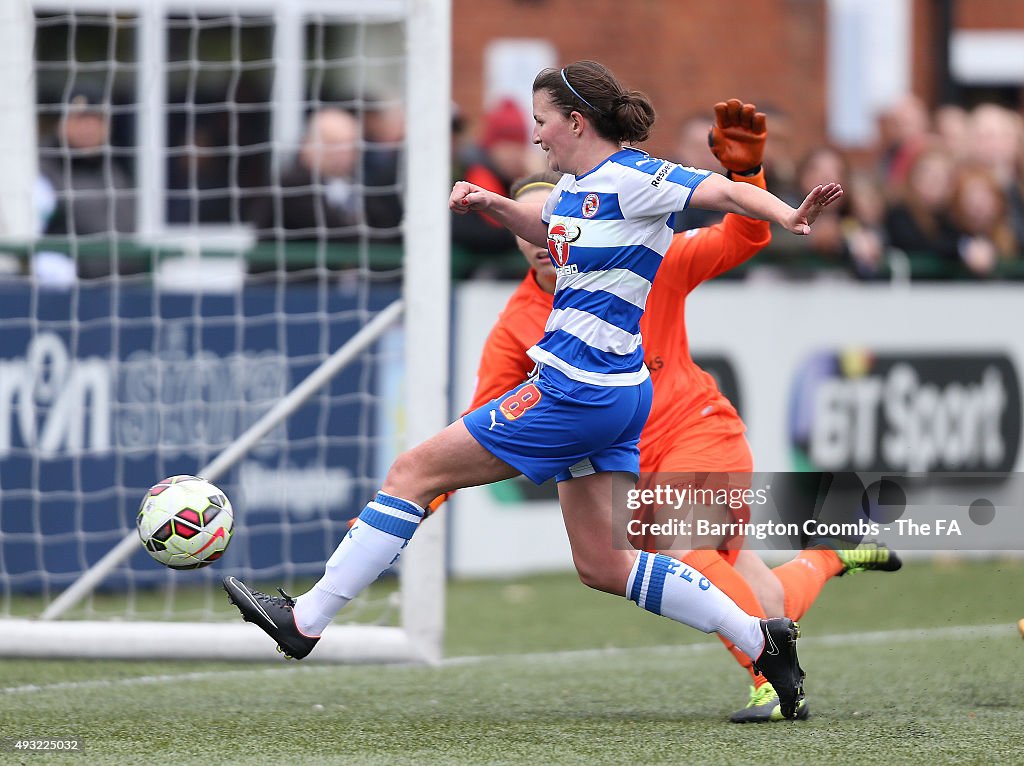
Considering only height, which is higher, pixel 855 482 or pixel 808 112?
pixel 808 112

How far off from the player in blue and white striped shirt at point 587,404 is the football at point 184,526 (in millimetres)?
194

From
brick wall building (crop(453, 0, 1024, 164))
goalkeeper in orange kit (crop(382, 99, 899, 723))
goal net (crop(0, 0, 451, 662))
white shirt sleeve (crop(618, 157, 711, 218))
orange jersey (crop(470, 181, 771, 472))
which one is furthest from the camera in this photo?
brick wall building (crop(453, 0, 1024, 164))

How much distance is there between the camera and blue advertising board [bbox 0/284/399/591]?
28.3 feet

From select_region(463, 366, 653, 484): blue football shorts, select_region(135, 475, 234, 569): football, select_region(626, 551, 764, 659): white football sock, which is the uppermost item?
select_region(463, 366, 653, 484): blue football shorts

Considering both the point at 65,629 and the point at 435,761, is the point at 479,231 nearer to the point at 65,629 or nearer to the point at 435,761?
the point at 65,629

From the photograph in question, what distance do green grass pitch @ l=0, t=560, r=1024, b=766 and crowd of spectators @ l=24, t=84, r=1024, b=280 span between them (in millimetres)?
2058

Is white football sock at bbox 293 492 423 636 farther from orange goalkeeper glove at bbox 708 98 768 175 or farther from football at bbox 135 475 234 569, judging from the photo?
orange goalkeeper glove at bbox 708 98 768 175

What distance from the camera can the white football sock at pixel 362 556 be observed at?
209 inches

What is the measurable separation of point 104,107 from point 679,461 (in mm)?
3847

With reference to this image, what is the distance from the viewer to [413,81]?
22.8 ft

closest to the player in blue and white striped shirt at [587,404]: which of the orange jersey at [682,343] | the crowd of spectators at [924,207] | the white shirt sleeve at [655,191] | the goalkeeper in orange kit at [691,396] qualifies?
the white shirt sleeve at [655,191]

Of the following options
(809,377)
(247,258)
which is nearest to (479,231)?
(247,258)

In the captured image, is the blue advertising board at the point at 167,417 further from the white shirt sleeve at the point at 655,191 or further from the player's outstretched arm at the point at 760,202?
the player's outstretched arm at the point at 760,202

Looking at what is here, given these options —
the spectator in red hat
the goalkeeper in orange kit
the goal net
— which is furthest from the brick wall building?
the goalkeeper in orange kit
